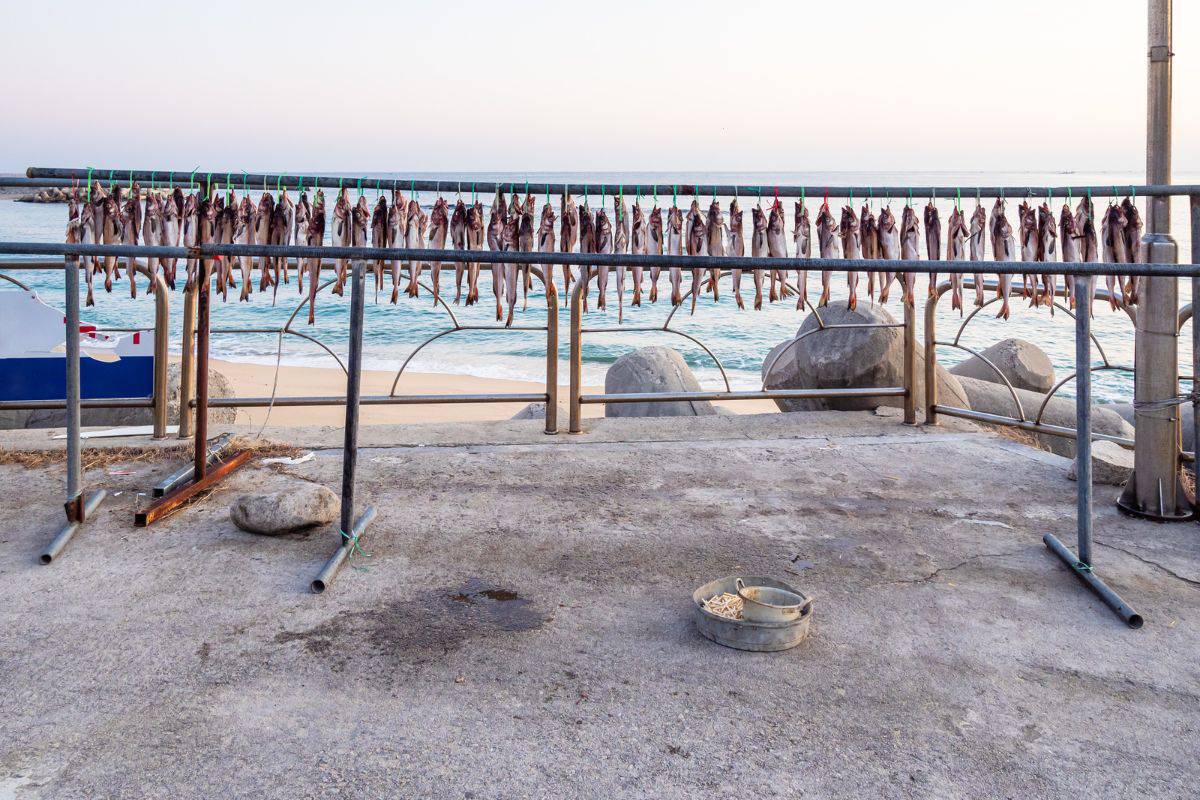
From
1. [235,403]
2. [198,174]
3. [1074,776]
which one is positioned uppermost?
[198,174]

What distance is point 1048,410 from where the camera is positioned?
28.5 feet

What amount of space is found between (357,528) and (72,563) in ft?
Result: 4.04

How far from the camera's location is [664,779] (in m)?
2.62

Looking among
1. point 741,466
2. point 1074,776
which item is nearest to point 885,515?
point 741,466

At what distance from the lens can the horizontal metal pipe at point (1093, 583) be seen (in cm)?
365

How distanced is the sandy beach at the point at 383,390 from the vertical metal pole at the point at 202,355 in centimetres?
631

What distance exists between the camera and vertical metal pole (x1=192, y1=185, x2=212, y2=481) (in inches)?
181

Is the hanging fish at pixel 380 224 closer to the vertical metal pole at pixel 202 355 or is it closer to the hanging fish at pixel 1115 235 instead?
the vertical metal pole at pixel 202 355

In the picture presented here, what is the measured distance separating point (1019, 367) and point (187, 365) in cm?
875

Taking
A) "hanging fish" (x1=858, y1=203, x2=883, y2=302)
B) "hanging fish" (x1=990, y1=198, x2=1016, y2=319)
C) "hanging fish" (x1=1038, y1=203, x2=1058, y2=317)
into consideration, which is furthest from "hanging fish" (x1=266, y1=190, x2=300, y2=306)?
"hanging fish" (x1=1038, y1=203, x2=1058, y2=317)

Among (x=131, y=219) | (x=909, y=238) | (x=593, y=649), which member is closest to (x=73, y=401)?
(x=131, y=219)

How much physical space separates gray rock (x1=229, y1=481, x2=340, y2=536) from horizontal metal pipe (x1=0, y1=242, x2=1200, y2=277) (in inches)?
47.0

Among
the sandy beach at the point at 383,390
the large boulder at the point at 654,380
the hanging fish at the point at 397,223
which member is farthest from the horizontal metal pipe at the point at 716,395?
the sandy beach at the point at 383,390

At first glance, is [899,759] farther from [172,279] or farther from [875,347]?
[875,347]
